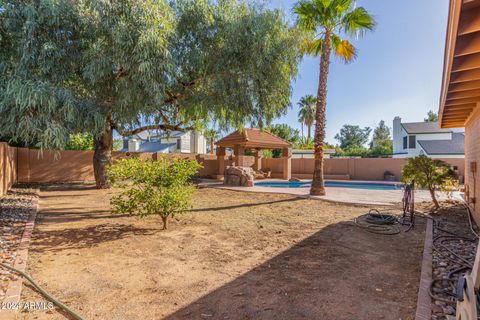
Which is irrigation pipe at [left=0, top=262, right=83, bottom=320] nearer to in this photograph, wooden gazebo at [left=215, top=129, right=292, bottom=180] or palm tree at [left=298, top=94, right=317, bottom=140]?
wooden gazebo at [left=215, top=129, right=292, bottom=180]

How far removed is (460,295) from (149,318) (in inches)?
106

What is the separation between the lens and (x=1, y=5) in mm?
6676

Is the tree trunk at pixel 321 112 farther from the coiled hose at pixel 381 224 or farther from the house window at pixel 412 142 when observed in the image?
the house window at pixel 412 142

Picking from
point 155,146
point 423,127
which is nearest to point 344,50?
point 423,127

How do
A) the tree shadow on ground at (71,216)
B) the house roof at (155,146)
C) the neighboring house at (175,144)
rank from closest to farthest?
the tree shadow on ground at (71,216)
the neighboring house at (175,144)
the house roof at (155,146)

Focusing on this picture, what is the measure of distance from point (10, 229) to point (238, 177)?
439 inches

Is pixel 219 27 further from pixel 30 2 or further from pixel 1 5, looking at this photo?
pixel 1 5

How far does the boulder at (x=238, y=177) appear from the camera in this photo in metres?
15.6

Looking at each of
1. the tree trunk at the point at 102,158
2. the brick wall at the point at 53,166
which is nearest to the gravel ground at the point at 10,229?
the tree trunk at the point at 102,158

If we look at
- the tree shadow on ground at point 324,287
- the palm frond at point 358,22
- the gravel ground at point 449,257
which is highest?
the palm frond at point 358,22

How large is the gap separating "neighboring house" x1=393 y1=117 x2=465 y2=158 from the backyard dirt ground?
2137 cm

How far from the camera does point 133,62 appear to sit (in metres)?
7.14

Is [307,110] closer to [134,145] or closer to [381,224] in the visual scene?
[134,145]

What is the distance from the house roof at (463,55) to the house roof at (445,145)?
66.4 ft
